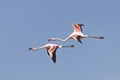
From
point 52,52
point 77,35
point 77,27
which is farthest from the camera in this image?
point 77,27

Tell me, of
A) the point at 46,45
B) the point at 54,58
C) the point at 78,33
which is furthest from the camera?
the point at 78,33

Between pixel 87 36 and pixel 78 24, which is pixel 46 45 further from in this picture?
pixel 78 24

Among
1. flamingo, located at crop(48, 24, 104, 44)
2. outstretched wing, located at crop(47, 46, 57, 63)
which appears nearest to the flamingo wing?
flamingo, located at crop(48, 24, 104, 44)

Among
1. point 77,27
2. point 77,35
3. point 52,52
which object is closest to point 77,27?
point 77,27

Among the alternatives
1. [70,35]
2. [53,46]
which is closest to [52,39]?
[70,35]

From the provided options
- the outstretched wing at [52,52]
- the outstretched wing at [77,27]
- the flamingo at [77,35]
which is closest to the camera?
the outstretched wing at [52,52]

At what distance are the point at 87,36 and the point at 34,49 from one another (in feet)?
26.2

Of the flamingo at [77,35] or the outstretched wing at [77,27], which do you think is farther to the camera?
the outstretched wing at [77,27]

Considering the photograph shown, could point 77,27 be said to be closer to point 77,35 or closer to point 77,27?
point 77,27

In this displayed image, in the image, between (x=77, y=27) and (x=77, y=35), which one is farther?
(x=77, y=27)

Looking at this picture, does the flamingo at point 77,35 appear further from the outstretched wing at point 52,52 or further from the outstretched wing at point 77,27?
the outstretched wing at point 52,52

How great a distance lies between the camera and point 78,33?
87.1m

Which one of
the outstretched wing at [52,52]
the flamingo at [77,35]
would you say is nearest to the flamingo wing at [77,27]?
the flamingo at [77,35]

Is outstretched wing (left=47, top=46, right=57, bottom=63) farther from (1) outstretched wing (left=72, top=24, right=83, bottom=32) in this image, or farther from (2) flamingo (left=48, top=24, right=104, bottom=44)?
(1) outstretched wing (left=72, top=24, right=83, bottom=32)
